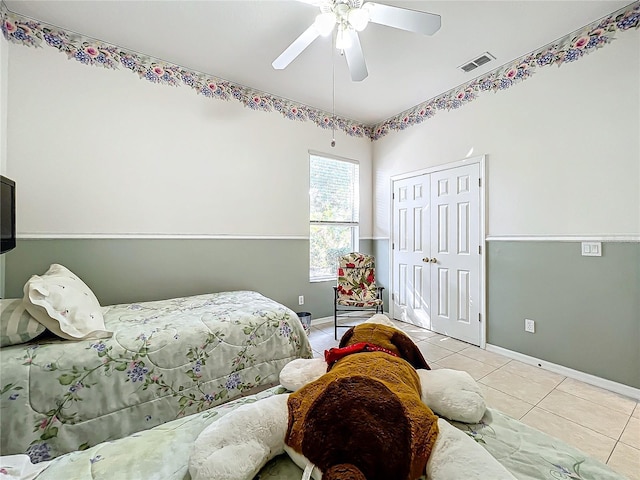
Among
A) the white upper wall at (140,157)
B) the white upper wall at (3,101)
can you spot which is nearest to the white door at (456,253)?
the white upper wall at (140,157)

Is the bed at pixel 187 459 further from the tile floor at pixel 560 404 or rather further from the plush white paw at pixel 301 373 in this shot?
the tile floor at pixel 560 404

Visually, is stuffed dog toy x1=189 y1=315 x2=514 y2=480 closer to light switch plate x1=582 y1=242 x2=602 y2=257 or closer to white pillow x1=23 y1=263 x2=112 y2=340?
white pillow x1=23 y1=263 x2=112 y2=340

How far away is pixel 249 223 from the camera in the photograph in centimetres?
312

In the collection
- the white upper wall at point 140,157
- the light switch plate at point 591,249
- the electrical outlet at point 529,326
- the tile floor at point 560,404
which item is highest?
the white upper wall at point 140,157

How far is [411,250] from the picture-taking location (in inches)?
143

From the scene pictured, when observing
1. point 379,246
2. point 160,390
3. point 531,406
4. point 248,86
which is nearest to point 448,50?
point 248,86

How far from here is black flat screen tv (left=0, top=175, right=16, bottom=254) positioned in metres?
1.62

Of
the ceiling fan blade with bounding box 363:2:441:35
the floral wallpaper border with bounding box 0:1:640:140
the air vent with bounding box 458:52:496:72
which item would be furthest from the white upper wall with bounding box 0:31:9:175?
the air vent with bounding box 458:52:496:72

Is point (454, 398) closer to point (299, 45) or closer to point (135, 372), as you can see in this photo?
point (135, 372)

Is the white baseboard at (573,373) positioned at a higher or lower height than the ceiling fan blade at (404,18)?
lower

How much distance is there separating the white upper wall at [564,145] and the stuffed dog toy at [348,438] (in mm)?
2460

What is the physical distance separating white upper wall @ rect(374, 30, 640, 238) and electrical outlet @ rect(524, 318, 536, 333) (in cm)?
81

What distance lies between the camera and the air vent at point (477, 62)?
8.36 feet

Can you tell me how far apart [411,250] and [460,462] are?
3.17 metres
